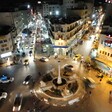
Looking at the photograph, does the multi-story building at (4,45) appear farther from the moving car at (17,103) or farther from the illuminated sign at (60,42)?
the moving car at (17,103)

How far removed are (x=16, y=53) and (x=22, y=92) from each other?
2430cm

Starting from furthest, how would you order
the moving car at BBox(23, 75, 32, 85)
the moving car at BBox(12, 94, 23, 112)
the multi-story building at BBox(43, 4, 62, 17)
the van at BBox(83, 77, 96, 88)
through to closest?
1. the multi-story building at BBox(43, 4, 62, 17)
2. the moving car at BBox(23, 75, 32, 85)
3. the van at BBox(83, 77, 96, 88)
4. the moving car at BBox(12, 94, 23, 112)

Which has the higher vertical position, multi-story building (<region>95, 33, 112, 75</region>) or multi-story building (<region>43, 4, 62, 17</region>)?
multi-story building (<region>43, 4, 62, 17</region>)

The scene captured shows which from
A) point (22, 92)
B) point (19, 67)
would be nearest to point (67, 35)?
point (19, 67)

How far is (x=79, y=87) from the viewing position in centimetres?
2792

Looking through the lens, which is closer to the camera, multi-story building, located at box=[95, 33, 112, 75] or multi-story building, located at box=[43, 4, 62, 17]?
multi-story building, located at box=[95, 33, 112, 75]

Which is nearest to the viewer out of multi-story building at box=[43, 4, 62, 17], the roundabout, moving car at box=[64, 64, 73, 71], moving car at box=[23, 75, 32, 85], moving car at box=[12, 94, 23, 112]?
moving car at box=[12, 94, 23, 112]

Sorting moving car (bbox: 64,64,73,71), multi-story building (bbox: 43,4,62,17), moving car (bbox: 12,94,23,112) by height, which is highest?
multi-story building (bbox: 43,4,62,17)

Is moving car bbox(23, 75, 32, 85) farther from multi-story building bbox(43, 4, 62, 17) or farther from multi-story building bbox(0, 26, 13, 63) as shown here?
multi-story building bbox(43, 4, 62, 17)

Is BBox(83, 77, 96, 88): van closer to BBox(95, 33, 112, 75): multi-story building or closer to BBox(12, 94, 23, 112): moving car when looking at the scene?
BBox(95, 33, 112, 75): multi-story building

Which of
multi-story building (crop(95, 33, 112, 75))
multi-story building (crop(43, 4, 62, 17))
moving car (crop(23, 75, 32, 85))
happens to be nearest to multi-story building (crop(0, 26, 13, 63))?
moving car (crop(23, 75, 32, 85))

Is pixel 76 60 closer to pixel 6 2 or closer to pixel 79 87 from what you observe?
pixel 79 87

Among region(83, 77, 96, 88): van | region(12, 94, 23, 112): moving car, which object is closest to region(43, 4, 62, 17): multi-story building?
region(83, 77, 96, 88): van

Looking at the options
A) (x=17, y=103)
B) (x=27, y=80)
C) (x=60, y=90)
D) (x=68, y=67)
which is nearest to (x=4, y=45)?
(x=27, y=80)
